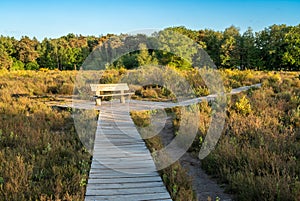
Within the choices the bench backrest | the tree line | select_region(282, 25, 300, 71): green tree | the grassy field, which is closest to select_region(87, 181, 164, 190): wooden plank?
the grassy field

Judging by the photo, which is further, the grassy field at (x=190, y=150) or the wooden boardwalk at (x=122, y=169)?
the wooden boardwalk at (x=122, y=169)

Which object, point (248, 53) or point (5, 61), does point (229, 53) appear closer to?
point (248, 53)

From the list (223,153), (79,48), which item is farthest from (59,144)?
(79,48)

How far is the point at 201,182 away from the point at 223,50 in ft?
150

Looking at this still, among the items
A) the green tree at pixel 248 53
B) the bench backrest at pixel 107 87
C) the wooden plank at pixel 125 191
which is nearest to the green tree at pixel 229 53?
the green tree at pixel 248 53

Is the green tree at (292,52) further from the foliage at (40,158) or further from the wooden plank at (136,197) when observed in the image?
the wooden plank at (136,197)

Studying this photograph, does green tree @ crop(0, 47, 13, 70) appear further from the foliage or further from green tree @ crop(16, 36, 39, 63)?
the foliage

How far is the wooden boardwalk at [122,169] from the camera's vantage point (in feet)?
13.6

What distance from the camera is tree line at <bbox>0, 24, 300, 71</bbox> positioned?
46209mm

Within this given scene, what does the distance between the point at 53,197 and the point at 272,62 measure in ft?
159

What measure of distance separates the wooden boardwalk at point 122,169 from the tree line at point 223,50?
1415 inches

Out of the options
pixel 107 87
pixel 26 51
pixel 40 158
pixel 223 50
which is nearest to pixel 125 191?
pixel 40 158

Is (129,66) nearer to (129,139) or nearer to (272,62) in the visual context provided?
(129,139)

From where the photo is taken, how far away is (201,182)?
16.0 ft
